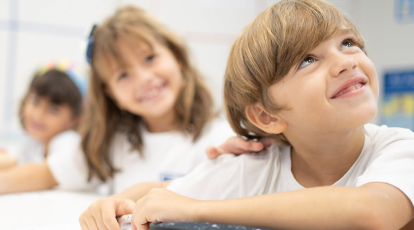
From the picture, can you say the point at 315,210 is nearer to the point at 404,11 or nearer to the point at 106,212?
the point at 106,212

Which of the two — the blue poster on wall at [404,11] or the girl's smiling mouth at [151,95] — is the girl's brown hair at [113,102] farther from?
the blue poster on wall at [404,11]

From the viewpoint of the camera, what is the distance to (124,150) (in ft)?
4.38

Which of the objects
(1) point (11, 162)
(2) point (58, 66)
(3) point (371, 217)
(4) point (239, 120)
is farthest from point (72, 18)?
(3) point (371, 217)

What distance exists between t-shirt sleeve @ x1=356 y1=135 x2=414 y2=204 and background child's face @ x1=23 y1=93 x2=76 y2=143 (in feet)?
5.42

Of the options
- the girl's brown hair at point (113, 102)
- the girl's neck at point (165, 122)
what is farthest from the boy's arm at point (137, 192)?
the girl's neck at point (165, 122)

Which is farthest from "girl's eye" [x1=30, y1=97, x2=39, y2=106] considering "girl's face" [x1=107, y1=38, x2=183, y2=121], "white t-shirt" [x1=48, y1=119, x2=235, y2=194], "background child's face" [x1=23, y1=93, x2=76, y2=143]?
"girl's face" [x1=107, y1=38, x2=183, y2=121]

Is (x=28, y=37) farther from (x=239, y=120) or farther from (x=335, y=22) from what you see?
(x=335, y=22)

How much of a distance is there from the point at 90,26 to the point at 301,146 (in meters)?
1.35

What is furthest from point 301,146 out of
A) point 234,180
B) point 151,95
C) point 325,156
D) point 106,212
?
point 151,95

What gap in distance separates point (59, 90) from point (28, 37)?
75 centimetres

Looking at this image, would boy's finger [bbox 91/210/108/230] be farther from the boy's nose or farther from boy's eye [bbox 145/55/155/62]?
boy's eye [bbox 145/55/155/62]

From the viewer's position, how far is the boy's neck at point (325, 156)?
679mm

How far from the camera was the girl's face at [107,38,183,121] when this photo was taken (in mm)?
1226

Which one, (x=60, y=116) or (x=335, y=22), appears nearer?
(x=335, y=22)
